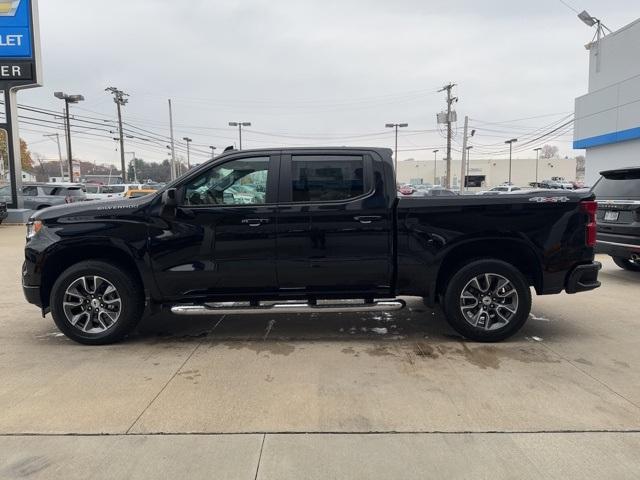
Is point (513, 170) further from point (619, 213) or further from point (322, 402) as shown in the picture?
point (322, 402)

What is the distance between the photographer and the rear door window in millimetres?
5113

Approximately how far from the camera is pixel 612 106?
21562mm

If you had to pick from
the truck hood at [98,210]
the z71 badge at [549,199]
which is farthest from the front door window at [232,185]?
the z71 badge at [549,199]

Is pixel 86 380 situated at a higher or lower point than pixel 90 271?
lower

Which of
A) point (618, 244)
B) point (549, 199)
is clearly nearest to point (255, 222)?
point (549, 199)

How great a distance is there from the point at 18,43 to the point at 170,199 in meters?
19.1

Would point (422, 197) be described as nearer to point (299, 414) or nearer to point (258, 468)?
point (299, 414)

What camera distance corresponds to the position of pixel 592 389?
4082 mm

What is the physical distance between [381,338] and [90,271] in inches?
121

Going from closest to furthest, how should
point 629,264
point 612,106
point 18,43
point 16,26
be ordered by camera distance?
1. point 629,264
2. point 16,26
3. point 18,43
4. point 612,106

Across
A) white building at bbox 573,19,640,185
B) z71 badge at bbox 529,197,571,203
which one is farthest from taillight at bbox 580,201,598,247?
white building at bbox 573,19,640,185

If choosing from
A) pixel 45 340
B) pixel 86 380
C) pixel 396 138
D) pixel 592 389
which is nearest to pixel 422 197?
pixel 592 389

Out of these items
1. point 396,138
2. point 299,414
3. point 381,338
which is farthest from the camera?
point 396,138

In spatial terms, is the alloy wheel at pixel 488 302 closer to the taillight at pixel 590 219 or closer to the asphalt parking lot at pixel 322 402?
the asphalt parking lot at pixel 322 402
